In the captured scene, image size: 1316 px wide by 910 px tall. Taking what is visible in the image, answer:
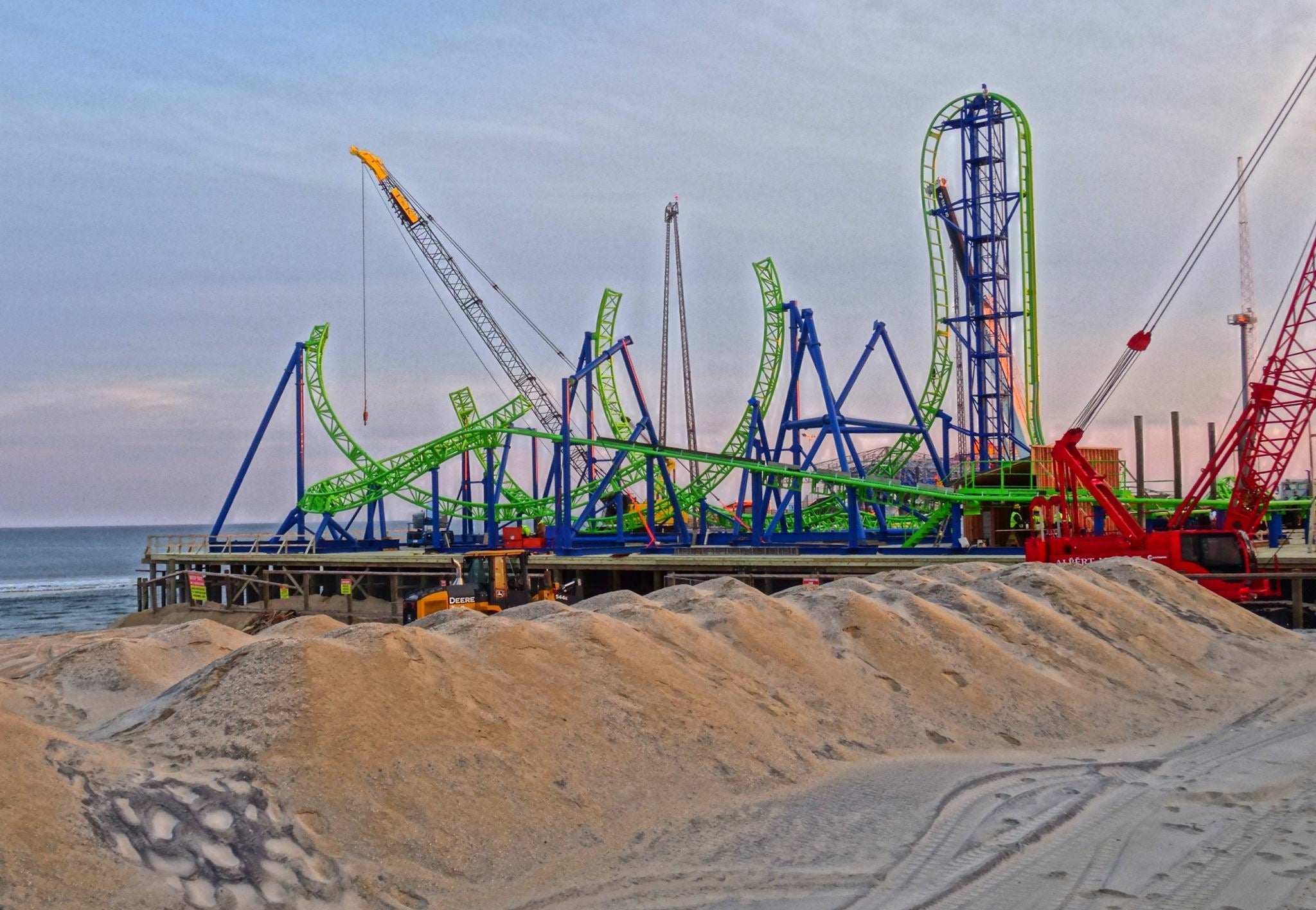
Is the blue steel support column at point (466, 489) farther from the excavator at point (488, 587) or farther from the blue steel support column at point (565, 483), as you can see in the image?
the excavator at point (488, 587)

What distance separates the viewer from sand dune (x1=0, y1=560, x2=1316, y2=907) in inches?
252

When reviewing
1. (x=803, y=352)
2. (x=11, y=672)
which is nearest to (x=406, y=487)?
(x=803, y=352)

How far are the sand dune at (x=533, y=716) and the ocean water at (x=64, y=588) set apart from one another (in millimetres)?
29053

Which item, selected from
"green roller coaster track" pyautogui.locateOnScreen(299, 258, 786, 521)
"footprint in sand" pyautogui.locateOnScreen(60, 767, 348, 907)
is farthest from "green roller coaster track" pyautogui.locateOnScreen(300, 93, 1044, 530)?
"footprint in sand" pyautogui.locateOnScreen(60, 767, 348, 907)

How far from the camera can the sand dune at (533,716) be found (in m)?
6.41

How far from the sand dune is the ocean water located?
2905 centimetres

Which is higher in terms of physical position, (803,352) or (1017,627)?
(803,352)

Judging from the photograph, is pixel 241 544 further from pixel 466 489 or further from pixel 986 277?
pixel 986 277

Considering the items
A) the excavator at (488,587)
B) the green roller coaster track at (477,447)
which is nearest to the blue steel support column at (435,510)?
the green roller coaster track at (477,447)

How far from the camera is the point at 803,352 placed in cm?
3478

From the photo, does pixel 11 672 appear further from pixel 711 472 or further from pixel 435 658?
pixel 711 472

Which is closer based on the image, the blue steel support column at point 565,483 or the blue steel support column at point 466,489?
the blue steel support column at point 565,483

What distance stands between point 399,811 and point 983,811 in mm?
3728

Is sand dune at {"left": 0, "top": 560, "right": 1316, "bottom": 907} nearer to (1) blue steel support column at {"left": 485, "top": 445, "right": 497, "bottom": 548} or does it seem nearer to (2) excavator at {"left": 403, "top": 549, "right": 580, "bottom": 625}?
(2) excavator at {"left": 403, "top": 549, "right": 580, "bottom": 625}
